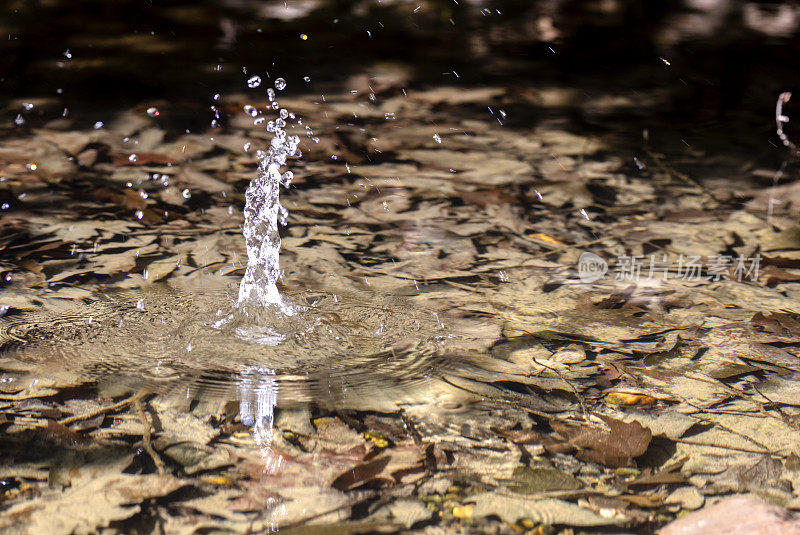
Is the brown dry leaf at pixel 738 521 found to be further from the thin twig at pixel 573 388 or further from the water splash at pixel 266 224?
the water splash at pixel 266 224

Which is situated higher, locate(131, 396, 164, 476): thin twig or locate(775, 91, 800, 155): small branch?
locate(775, 91, 800, 155): small branch

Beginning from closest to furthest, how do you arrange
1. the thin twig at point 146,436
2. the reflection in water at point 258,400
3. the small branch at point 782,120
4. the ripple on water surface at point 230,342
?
the thin twig at point 146,436, the reflection in water at point 258,400, the ripple on water surface at point 230,342, the small branch at point 782,120

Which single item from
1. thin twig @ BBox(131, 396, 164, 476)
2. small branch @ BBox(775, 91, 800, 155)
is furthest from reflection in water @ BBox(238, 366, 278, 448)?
small branch @ BBox(775, 91, 800, 155)

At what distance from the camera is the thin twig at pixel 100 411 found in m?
1.34

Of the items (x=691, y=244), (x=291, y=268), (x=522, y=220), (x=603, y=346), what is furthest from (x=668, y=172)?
(x=291, y=268)

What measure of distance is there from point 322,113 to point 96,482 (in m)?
1.90

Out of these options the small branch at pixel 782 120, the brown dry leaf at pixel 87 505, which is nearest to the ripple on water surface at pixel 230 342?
the brown dry leaf at pixel 87 505

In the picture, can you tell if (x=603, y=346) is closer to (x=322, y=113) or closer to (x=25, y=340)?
(x=25, y=340)

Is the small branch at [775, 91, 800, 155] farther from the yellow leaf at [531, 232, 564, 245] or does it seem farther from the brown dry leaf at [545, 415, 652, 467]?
the brown dry leaf at [545, 415, 652, 467]

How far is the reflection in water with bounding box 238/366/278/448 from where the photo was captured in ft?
4.38

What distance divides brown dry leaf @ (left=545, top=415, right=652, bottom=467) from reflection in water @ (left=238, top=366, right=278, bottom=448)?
507 mm

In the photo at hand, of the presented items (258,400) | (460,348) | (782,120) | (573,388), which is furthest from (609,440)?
(782,120)

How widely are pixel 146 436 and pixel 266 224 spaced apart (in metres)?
1.04

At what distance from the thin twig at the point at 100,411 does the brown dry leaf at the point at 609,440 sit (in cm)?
79
